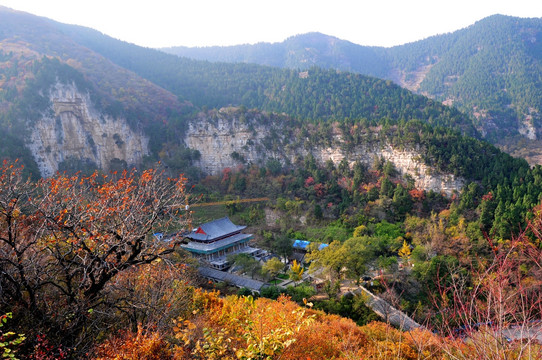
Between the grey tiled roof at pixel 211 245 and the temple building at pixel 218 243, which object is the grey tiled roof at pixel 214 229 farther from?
the grey tiled roof at pixel 211 245

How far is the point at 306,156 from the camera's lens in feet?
120

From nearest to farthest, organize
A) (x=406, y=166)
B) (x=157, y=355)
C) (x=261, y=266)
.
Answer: (x=157, y=355) → (x=261, y=266) → (x=406, y=166)

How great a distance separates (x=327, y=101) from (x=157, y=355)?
2012 inches

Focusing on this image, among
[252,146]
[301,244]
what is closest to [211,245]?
[301,244]

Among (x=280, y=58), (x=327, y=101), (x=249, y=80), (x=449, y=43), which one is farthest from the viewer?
(x=280, y=58)

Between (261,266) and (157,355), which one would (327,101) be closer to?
(261,266)

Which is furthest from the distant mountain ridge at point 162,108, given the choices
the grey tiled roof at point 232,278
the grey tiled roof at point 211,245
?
the grey tiled roof at point 232,278

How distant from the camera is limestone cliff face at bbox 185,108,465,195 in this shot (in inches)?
1302

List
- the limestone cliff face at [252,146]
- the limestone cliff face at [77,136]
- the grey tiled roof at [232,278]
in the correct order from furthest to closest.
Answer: the limestone cliff face at [77,136] < the limestone cliff face at [252,146] < the grey tiled roof at [232,278]

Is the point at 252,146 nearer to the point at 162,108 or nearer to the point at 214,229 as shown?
the point at 162,108

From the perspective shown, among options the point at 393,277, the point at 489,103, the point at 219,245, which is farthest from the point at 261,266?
the point at 489,103

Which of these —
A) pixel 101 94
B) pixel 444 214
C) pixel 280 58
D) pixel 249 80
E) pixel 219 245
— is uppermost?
pixel 280 58

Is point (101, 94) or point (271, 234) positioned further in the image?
point (101, 94)

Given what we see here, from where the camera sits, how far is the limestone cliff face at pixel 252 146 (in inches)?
1302
